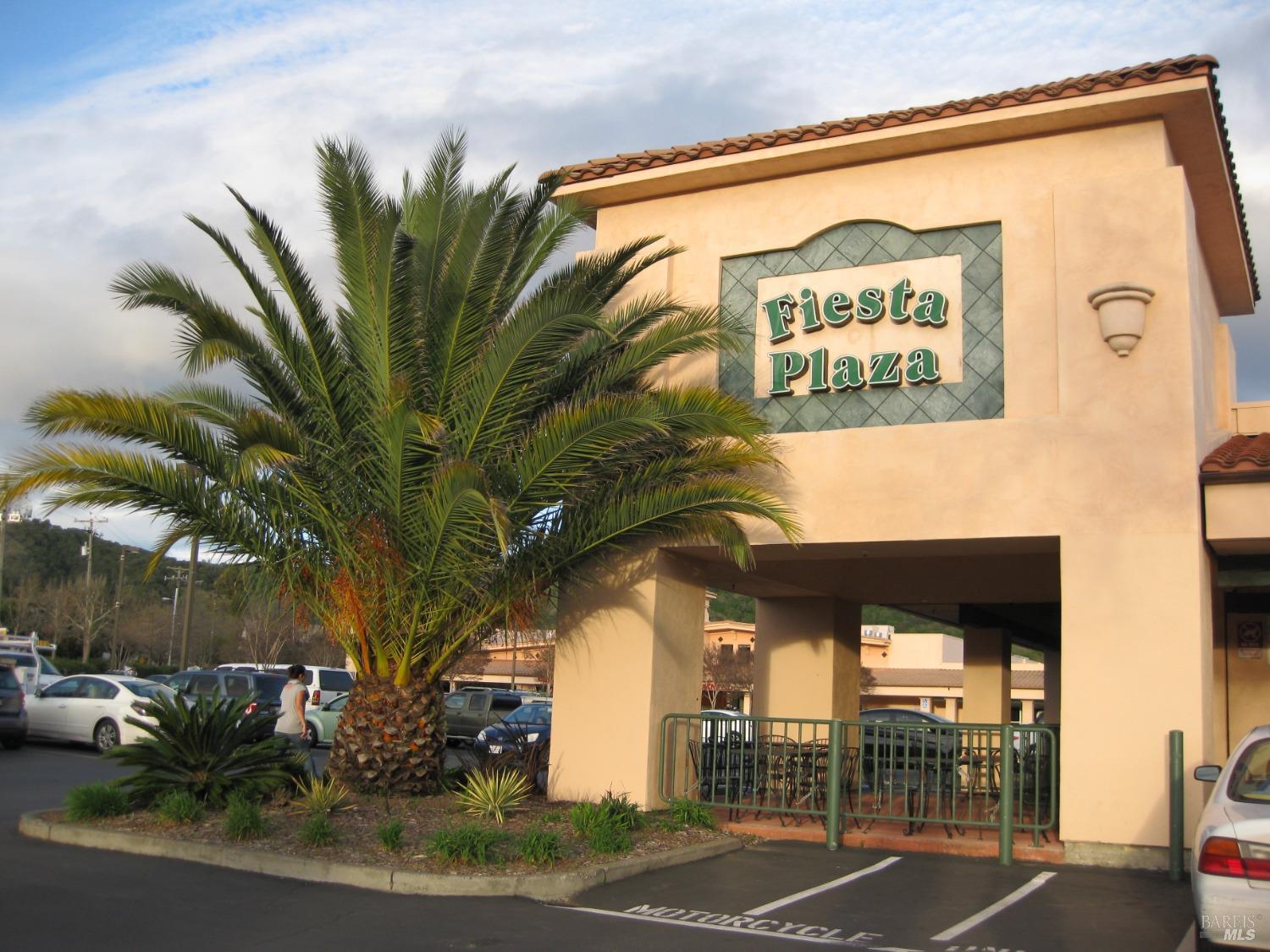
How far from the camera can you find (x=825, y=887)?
1023 cm

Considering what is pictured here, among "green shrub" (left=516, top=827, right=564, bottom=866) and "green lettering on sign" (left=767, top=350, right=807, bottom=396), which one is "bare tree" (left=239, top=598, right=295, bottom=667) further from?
"green shrub" (left=516, top=827, right=564, bottom=866)

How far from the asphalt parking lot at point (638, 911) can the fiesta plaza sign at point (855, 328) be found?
17.7 ft

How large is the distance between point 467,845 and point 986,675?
15825 millimetres

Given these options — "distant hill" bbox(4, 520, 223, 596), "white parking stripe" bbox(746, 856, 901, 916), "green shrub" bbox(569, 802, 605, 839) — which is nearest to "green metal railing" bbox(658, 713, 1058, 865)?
"white parking stripe" bbox(746, 856, 901, 916)

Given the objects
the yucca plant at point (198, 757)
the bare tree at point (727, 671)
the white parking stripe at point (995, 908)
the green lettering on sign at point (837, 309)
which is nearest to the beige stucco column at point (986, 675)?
the green lettering on sign at point (837, 309)

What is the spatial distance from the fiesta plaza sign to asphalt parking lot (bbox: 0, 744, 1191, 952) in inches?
212

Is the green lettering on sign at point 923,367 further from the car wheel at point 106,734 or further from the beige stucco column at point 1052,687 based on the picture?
the car wheel at point 106,734

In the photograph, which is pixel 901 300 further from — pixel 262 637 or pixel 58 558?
pixel 58 558

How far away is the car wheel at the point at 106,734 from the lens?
2164cm

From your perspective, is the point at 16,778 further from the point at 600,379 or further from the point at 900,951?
the point at 900,951

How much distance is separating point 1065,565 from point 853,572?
4.76 metres

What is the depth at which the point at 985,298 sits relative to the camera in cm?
1314

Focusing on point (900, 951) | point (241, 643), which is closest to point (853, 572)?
point (900, 951)

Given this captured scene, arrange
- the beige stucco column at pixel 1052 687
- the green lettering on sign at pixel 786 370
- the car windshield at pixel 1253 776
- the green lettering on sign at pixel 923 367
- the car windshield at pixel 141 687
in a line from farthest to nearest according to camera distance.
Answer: the beige stucco column at pixel 1052 687 → the car windshield at pixel 141 687 → the green lettering on sign at pixel 786 370 → the green lettering on sign at pixel 923 367 → the car windshield at pixel 1253 776
